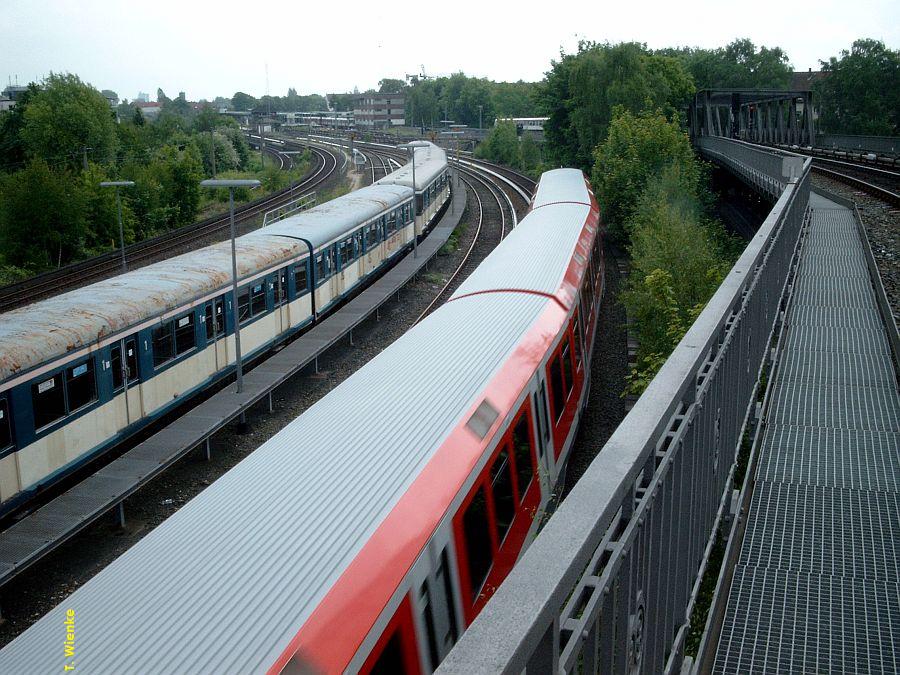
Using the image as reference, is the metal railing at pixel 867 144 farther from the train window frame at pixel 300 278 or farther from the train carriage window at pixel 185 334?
the train carriage window at pixel 185 334

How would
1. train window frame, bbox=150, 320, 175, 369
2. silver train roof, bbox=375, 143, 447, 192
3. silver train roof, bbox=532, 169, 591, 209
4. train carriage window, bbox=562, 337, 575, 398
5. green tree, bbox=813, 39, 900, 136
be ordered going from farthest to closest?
green tree, bbox=813, 39, 900, 136, silver train roof, bbox=375, 143, 447, 192, silver train roof, bbox=532, 169, 591, 209, train window frame, bbox=150, 320, 175, 369, train carriage window, bbox=562, 337, 575, 398

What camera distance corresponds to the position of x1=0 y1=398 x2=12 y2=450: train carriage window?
9281 mm

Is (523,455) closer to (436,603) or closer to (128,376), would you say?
(436,603)

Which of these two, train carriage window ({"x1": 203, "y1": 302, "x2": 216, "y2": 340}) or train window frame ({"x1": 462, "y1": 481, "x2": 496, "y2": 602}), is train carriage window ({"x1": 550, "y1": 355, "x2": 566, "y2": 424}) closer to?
train window frame ({"x1": 462, "y1": 481, "x2": 496, "y2": 602})

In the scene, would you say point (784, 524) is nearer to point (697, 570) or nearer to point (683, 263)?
point (697, 570)

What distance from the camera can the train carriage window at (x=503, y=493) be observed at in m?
6.52

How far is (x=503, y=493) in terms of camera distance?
6.75 meters

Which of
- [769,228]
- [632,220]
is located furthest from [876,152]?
[769,228]

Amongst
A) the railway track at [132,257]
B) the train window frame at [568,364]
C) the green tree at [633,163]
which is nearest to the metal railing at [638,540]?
the train window frame at [568,364]

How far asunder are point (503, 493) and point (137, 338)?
7.14 m

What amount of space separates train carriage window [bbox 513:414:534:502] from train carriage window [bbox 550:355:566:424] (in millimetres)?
1341

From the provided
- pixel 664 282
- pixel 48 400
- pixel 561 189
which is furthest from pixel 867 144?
pixel 48 400

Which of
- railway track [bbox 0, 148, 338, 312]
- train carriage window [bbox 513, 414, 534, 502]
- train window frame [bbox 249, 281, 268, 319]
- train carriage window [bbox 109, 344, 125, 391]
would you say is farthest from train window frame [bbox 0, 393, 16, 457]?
railway track [bbox 0, 148, 338, 312]

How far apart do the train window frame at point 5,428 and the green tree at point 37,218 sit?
74.6 feet
